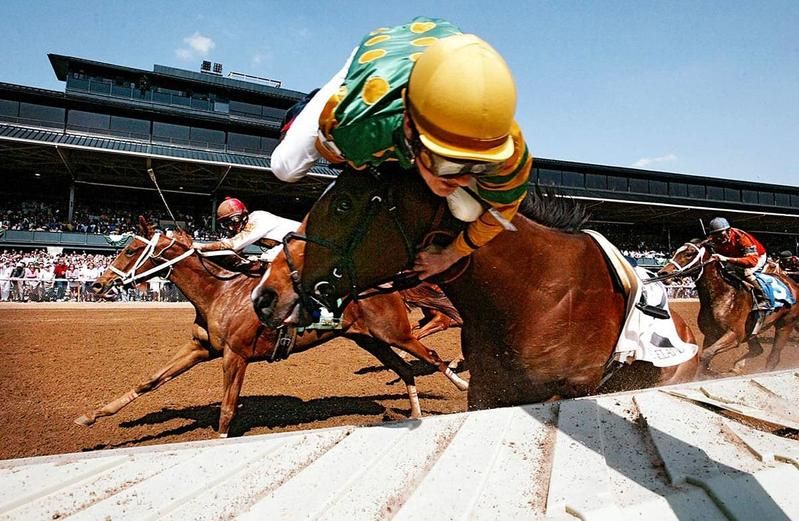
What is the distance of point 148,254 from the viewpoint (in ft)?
19.4

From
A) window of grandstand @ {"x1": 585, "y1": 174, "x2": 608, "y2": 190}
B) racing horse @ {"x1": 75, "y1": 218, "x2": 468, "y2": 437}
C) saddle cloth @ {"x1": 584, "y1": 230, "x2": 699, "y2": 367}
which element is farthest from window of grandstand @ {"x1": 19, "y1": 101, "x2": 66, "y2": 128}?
window of grandstand @ {"x1": 585, "y1": 174, "x2": 608, "y2": 190}

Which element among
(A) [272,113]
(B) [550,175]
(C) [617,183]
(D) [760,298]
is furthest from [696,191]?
(D) [760,298]

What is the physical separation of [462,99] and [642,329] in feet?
6.05

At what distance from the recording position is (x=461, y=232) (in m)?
1.92

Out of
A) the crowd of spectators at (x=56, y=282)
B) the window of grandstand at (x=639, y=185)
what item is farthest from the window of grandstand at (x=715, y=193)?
the crowd of spectators at (x=56, y=282)

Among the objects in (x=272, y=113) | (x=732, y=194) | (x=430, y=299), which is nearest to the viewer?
(x=430, y=299)

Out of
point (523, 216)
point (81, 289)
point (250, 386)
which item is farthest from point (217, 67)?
point (523, 216)

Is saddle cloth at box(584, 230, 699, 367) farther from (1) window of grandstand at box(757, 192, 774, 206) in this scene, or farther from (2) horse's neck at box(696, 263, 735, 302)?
(1) window of grandstand at box(757, 192, 774, 206)

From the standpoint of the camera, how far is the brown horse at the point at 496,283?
74.0 inches

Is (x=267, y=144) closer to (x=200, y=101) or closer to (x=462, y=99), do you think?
(x=200, y=101)

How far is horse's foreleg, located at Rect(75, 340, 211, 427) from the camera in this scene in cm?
486

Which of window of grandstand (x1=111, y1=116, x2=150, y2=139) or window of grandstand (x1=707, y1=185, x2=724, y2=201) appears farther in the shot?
window of grandstand (x1=707, y1=185, x2=724, y2=201)

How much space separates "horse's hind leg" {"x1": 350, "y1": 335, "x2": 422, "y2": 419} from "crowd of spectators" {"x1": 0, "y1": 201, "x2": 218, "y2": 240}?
24.0m

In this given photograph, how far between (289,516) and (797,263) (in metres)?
15.8
